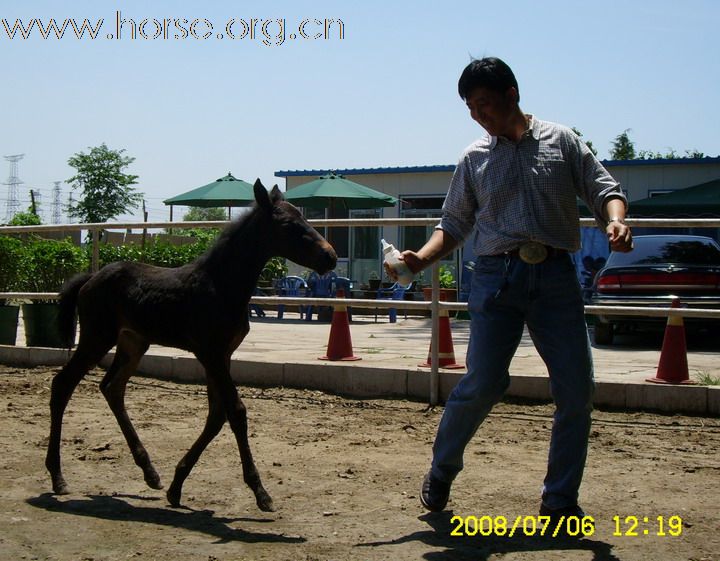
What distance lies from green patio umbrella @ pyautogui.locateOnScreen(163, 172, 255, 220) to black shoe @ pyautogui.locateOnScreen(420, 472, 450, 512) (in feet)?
55.6

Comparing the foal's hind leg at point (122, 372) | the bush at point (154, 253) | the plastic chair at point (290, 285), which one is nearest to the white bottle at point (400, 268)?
the foal's hind leg at point (122, 372)

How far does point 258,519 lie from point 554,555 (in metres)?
1.49

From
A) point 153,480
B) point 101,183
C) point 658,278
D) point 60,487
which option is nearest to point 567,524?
point 153,480

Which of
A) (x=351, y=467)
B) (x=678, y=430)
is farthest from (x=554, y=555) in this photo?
(x=678, y=430)

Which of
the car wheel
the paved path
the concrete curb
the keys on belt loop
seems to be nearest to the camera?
the keys on belt loop

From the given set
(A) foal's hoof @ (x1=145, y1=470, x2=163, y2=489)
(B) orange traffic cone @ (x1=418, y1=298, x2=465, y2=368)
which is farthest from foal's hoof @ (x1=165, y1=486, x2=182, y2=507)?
(B) orange traffic cone @ (x1=418, y1=298, x2=465, y2=368)

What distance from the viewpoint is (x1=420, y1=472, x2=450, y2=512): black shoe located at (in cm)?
439

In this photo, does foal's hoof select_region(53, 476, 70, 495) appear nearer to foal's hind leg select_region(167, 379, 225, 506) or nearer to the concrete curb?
foal's hind leg select_region(167, 379, 225, 506)

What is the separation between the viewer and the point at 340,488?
512 centimetres

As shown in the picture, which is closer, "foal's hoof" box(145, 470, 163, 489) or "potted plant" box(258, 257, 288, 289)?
"foal's hoof" box(145, 470, 163, 489)

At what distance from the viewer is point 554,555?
3.88 metres

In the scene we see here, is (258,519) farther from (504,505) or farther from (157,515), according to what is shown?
(504,505)

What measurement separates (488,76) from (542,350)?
4.15ft
